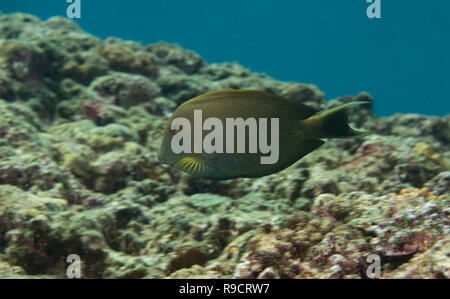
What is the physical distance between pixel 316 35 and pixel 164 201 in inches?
2517

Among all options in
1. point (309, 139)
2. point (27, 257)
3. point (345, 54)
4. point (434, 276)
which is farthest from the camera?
point (345, 54)

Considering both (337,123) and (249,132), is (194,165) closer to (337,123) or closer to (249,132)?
(249,132)

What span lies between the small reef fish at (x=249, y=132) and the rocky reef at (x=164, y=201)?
464mm

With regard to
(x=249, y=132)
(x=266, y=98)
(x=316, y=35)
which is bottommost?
(x=249, y=132)

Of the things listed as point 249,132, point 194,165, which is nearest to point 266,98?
point 249,132

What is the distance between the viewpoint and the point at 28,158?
8.23 feet

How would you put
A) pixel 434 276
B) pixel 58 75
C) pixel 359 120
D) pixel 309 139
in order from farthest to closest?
1. pixel 359 120
2. pixel 58 75
3. pixel 309 139
4. pixel 434 276

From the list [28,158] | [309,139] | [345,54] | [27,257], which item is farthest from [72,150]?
[345,54]

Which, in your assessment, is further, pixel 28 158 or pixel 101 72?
pixel 101 72

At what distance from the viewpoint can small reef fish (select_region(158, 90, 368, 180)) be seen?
148 cm

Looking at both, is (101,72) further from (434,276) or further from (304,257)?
(434,276)

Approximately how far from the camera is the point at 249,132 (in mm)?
1486

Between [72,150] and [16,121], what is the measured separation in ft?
1.98

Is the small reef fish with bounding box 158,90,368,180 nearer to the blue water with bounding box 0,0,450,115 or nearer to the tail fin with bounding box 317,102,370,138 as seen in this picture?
the tail fin with bounding box 317,102,370,138
